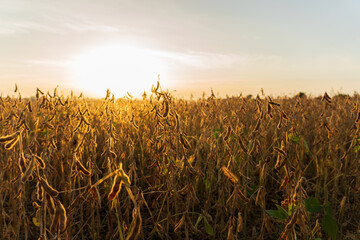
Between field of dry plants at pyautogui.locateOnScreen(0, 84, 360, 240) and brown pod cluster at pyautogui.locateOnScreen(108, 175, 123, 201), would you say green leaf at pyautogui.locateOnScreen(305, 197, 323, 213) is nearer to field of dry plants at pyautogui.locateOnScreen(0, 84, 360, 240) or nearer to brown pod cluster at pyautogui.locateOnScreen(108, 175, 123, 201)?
field of dry plants at pyautogui.locateOnScreen(0, 84, 360, 240)

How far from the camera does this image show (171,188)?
1.75m

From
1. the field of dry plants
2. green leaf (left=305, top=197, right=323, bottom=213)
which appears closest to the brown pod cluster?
the field of dry plants

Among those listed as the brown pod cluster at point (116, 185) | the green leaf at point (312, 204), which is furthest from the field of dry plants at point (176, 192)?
the brown pod cluster at point (116, 185)

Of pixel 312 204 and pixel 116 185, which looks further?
pixel 312 204

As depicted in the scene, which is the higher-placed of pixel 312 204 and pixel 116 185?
pixel 116 185

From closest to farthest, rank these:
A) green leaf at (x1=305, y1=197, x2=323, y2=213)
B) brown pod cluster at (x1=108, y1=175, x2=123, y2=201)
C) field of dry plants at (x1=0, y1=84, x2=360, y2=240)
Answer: brown pod cluster at (x1=108, y1=175, x2=123, y2=201) → field of dry plants at (x1=0, y1=84, x2=360, y2=240) → green leaf at (x1=305, y1=197, x2=323, y2=213)

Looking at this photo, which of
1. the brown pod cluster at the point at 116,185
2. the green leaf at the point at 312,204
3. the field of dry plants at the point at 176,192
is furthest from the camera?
the green leaf at the point at 312,204

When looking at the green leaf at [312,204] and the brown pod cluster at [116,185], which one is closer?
the brown pod cluster at [116,185]

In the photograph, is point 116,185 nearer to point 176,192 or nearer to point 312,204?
point 176,192

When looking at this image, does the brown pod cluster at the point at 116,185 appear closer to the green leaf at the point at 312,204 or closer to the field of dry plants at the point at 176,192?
the field of dry plants at the point at 176,192

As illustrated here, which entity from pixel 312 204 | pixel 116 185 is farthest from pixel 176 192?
pixel 116 185

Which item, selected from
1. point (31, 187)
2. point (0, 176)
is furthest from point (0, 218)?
point (31, 187)

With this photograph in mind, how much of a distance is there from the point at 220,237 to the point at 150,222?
1.81ft

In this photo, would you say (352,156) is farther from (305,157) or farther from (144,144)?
(144,144)
